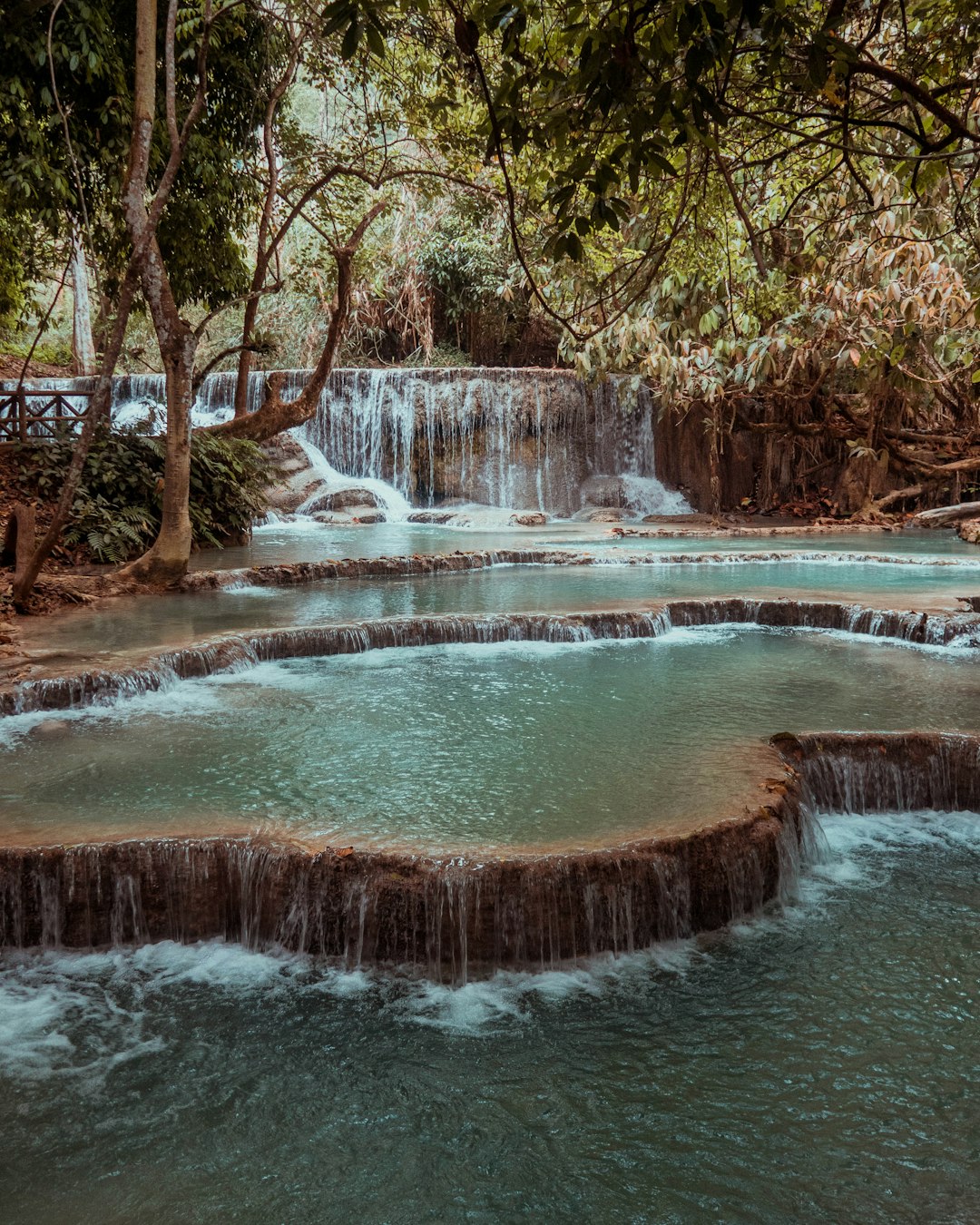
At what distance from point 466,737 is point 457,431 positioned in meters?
15.0

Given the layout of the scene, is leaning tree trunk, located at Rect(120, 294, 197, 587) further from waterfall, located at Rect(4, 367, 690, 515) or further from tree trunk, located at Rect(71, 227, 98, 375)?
tree trunk, located at Rect(71, 227, 98, 375)

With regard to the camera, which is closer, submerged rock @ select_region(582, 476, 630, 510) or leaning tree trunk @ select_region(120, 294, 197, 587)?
leaning tree trunk @ select_region(120, 294, 197, 587)

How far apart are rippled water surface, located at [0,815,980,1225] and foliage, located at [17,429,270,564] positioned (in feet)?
27.5

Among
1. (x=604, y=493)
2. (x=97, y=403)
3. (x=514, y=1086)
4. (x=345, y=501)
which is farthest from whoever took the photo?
(x=604, y=493)

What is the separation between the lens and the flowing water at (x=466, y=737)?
4473mm

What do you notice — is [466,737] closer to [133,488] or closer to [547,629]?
[547,629]

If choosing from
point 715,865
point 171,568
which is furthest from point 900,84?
point 171,568

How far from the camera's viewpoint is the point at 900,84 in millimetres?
2955

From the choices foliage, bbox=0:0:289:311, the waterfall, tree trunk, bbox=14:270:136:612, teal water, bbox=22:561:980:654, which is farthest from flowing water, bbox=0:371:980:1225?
the waterfall

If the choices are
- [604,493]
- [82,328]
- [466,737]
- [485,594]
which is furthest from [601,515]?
[466,737]

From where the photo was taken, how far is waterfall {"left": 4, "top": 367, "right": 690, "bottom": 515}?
1988cm

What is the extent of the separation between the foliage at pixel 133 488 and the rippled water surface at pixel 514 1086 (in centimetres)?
838

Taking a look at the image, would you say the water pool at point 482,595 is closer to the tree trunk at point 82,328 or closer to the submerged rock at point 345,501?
the submerged rock at point 345,501

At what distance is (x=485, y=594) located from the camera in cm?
1012
